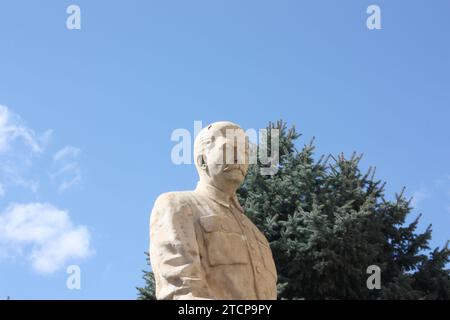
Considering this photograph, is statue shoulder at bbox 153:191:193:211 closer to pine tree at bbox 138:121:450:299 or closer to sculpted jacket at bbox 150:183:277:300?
sculpted jacket at bbox 150:183:277:300

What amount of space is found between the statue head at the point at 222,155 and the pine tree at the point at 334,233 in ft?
A: 34.0

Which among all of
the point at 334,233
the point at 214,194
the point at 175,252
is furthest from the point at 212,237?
the point at 334,233

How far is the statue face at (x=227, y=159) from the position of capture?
7379 mm

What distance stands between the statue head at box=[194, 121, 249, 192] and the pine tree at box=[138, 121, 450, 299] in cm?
1037

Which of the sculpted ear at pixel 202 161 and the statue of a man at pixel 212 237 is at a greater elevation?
the sculpted ear at pixel 202 161

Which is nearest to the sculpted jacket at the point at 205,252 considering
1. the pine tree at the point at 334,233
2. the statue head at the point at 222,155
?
the statue head at the point at 222,155

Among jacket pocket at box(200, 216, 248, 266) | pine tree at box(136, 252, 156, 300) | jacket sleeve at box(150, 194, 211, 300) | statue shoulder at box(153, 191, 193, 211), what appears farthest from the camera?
pine tree at box(136, 252, 156, 300)

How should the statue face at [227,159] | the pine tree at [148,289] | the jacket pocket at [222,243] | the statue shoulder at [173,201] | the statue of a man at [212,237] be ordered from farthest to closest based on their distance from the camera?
the pine tree at [148,289] < the statue face at [227,159] < the statue shoulder at [173,201] < the jacket pocket at [222,243] < the statue of a man at [212,237]

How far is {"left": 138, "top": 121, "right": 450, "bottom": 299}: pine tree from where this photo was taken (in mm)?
18297

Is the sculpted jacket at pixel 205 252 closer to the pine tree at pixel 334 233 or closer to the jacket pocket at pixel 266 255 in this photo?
the jacket pocket at pixel 266 255

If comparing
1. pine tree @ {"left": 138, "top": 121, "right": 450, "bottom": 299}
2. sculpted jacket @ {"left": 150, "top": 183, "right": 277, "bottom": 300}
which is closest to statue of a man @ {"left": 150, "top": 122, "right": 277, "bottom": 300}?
sculpted jacket @ {"left": 150, "top": 183, "right": 277, "bottom": 300}
